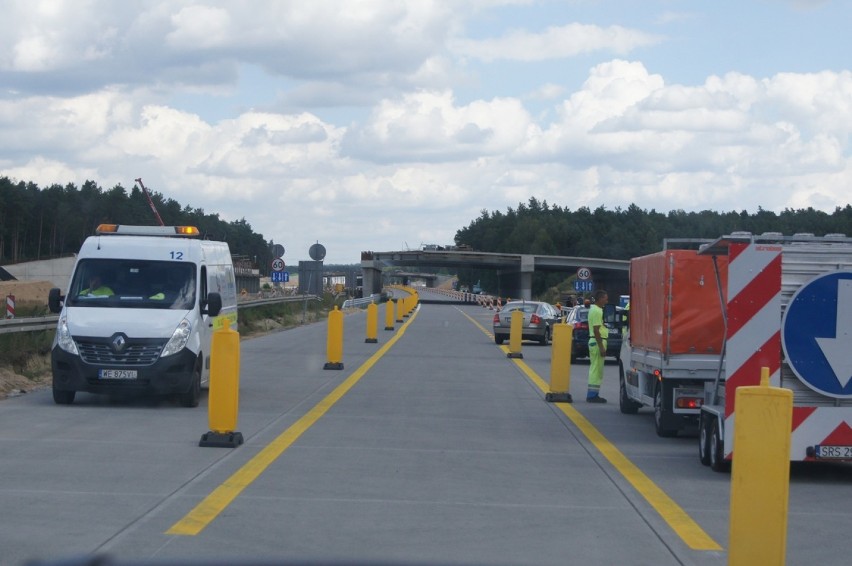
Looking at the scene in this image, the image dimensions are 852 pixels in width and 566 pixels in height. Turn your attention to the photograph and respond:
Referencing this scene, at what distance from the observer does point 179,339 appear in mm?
16375

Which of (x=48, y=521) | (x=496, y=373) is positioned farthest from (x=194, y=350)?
(x=496, y=373)

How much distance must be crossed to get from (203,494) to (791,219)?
112471 millimetres

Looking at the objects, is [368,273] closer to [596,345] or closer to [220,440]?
[596,345]

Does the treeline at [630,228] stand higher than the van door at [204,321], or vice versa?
the treeline at [630,228]

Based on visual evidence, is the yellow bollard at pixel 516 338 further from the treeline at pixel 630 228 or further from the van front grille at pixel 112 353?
the treeline at pixel 630 228

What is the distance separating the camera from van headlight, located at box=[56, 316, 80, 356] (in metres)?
16.0

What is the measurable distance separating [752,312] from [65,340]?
9478 millimetres

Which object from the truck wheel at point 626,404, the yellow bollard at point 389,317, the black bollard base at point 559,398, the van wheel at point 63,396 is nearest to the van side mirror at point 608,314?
the black bollard base at point 559,398

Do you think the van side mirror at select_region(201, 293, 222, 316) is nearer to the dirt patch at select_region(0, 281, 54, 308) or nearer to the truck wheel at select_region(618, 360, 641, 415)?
the truck wheel at select_region(618, 360, 641, 415)

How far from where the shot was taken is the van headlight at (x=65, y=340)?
16000mm

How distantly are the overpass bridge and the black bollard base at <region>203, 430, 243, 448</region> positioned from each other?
89.2 meters

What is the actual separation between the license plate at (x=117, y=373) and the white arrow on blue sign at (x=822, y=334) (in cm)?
888

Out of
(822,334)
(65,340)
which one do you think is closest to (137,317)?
(65,340)

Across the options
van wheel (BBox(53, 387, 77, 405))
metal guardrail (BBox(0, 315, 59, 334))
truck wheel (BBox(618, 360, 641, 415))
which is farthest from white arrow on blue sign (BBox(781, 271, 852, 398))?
metal guardrail (BBox(0, 315, 59, 334))
